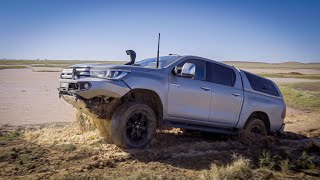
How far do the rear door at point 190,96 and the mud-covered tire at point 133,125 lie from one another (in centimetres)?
51

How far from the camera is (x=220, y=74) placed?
860 cm

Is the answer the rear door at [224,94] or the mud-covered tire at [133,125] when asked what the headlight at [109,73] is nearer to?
the mud-covered tire at [133,125]

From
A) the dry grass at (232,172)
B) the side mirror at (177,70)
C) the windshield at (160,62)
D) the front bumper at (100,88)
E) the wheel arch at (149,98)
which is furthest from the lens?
the windshield at (160,62)

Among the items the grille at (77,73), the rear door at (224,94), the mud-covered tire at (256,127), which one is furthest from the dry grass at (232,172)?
the mud-covered tire at (256,127)

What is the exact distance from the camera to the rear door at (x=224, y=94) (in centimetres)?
830

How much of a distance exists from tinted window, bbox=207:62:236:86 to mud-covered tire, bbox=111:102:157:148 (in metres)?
1.87

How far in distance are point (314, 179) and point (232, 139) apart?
11.3ft

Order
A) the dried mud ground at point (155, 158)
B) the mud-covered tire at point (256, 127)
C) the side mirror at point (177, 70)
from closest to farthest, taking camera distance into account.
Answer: the dried mud ground at point (155, 158) < the side mirror at point (177, 70) < the mud-covered tire at point (256, 127)

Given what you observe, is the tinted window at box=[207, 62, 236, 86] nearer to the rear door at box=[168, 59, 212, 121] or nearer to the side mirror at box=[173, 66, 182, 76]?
the rear door at box=[168, 59, 212, 121]

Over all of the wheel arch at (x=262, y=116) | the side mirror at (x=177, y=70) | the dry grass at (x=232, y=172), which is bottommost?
the dry grass at (x=232, y=172)

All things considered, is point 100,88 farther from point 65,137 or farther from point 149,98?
point 65,137

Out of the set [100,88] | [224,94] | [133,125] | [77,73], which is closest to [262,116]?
[224,94]

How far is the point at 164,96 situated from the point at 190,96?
2.20ft

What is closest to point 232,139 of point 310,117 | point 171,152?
point 171,152
